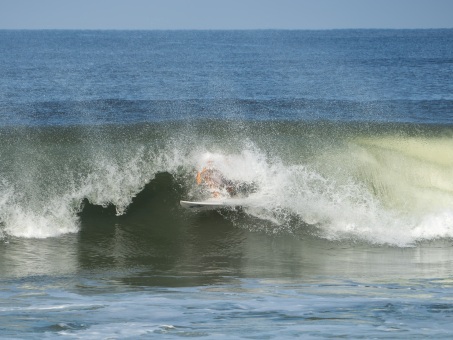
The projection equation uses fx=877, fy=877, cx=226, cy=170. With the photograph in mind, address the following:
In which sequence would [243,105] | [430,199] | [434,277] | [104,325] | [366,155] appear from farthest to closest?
[243,105] < [366,155] < [430,199] < [434,277] < [104,325]

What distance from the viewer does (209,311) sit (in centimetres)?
921

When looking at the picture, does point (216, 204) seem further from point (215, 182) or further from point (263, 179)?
point (263, 179)

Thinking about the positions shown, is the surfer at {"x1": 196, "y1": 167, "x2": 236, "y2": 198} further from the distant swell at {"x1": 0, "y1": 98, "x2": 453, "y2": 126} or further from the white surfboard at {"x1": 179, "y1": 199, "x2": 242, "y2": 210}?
the distant swell at {"x1": 0, "y1": 98, "x2": 453, "y2": 126}

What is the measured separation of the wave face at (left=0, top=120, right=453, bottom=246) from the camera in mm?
14000

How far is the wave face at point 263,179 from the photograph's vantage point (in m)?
14.0

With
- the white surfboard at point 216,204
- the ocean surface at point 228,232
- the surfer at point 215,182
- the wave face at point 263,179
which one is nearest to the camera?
the ocean surface at point 228,232

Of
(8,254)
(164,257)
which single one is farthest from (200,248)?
(8,254)

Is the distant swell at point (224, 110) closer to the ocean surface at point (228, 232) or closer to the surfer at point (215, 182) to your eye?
the ocean surface at point (228, 232)

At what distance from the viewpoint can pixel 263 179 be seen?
1523 centimetres

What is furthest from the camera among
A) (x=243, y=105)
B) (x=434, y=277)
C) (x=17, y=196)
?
(x=243, y=105)

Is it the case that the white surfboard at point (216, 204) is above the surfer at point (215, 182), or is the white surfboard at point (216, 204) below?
below

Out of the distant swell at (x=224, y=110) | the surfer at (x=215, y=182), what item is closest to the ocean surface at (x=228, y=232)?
the surfer at (x=215, y=182)

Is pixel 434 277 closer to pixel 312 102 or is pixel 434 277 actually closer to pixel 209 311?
pixel 209 311

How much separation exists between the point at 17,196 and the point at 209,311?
6.48 meters
